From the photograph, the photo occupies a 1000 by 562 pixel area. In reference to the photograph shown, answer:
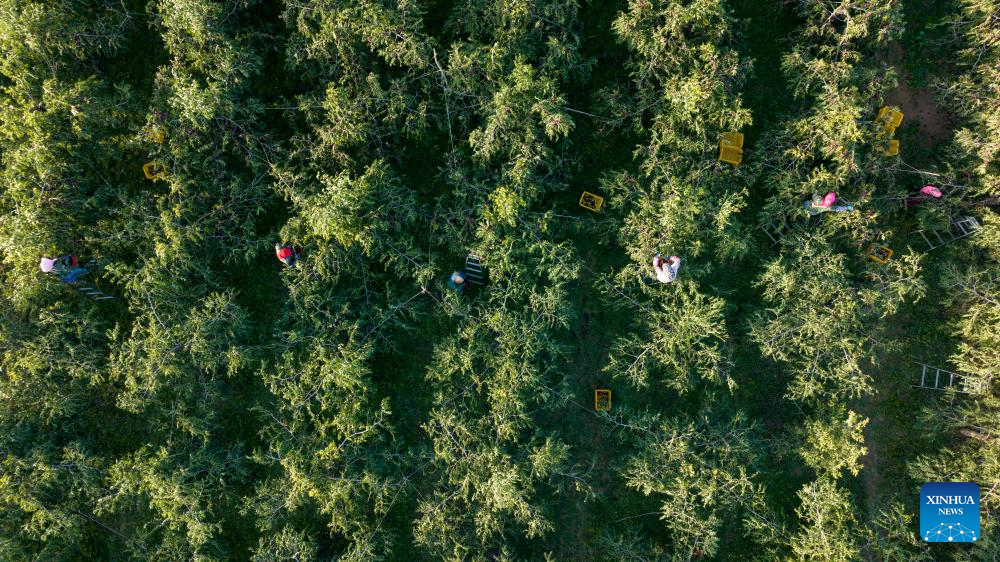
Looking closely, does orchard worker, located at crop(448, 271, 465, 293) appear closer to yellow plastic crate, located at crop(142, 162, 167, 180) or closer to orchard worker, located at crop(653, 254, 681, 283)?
orchard worker, located at crop(653, 254, 681, 283)

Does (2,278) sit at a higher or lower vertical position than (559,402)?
higher

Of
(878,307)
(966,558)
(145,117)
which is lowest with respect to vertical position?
(966,558)

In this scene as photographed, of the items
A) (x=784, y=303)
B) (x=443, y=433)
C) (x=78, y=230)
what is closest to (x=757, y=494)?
(x=784, y=303)

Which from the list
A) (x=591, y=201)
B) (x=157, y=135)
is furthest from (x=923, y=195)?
(x=157, y=135)

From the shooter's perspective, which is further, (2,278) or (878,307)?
(2,278)

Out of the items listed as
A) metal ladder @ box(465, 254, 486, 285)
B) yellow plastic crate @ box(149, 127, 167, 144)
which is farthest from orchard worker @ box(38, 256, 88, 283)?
metal ladder @ box(465, 254, 486, 285)

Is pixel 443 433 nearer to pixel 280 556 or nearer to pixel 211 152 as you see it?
pixel 280 556

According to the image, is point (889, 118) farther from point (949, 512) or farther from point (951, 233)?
point (949, 512)
